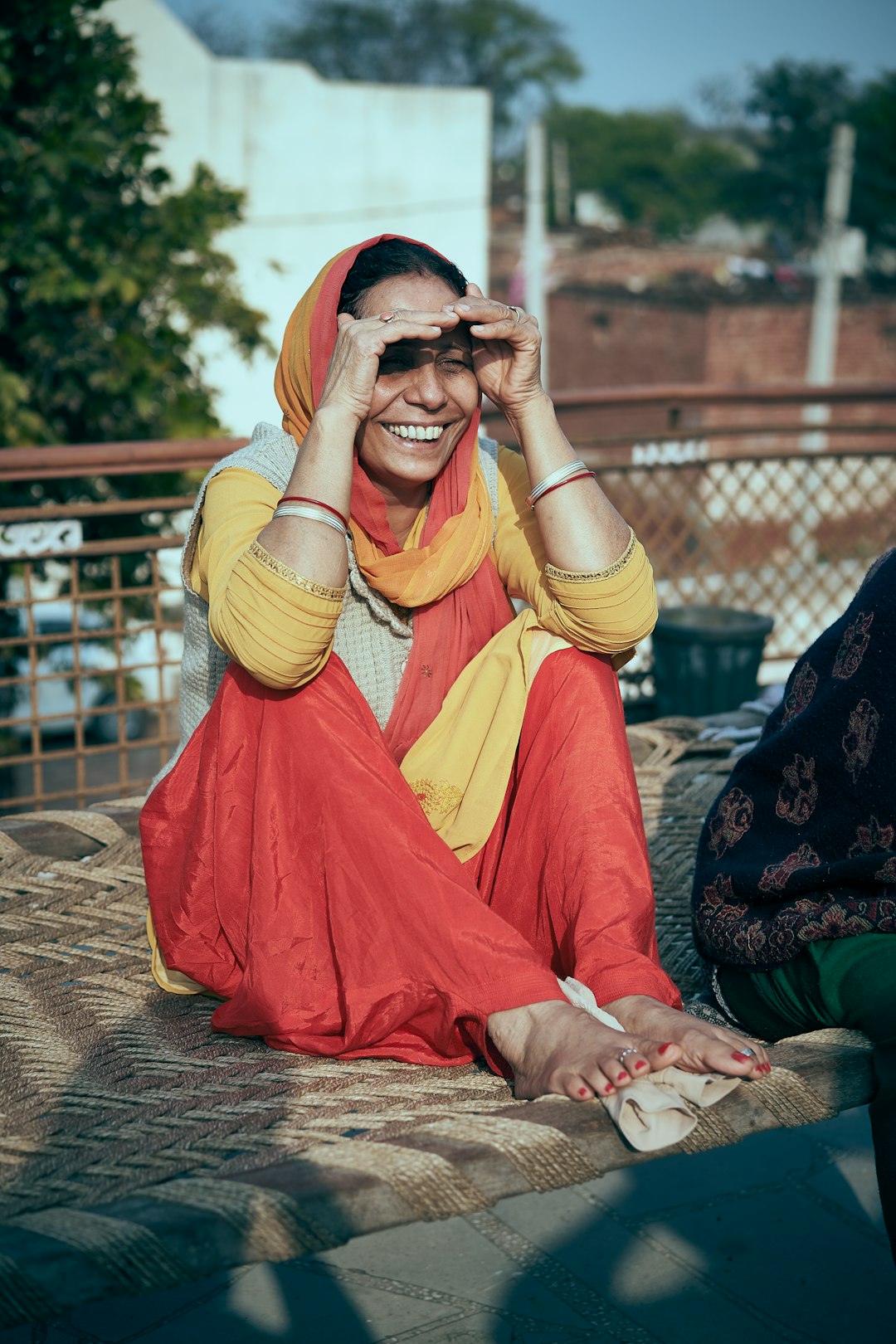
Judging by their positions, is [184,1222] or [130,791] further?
[130,791]

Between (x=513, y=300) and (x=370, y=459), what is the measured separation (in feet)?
68.8

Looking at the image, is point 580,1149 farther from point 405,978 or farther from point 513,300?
point 513,300

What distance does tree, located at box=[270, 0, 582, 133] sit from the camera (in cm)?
3453

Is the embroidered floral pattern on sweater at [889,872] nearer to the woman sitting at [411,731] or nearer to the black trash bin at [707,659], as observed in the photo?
the woman sitting at [411,731]

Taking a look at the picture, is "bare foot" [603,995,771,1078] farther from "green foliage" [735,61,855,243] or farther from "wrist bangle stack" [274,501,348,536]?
"green foliage" [735,61,855,243]

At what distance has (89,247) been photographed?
456 cm

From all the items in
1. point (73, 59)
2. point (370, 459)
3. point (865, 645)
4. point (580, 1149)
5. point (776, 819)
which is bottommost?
point (580, 1149)

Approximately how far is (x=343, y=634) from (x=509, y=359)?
485 mm

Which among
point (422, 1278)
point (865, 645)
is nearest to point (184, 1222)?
point (422, 1278)

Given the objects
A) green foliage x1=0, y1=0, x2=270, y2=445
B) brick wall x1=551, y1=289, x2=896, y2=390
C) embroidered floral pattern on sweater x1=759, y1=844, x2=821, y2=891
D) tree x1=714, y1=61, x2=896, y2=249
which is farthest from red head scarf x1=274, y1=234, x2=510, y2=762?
tree x1=714, y1=61, x2=896, y2=249

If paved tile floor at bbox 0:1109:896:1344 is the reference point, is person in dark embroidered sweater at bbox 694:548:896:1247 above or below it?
above

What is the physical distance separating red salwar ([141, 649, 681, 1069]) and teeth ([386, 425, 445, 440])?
39 centimetres

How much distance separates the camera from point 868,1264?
6.61 ft

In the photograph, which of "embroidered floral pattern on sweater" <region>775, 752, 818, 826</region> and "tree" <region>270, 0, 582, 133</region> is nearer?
"embroidered floral pattern on sweater" <region>775, 752, 818, 826</region>
